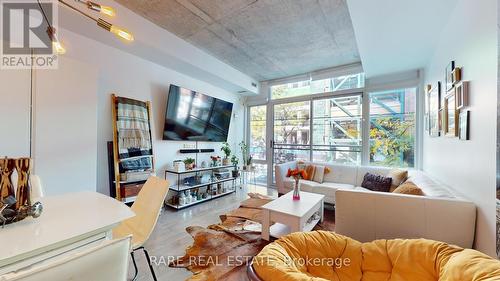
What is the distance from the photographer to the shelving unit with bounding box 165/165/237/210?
3678 mm

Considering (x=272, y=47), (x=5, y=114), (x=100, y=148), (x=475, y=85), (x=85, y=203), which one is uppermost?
(x=272, y=47)

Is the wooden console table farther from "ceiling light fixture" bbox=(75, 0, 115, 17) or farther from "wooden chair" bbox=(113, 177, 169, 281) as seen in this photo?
"ceiling light fixture" bbox=(75, 0, 115, 17)

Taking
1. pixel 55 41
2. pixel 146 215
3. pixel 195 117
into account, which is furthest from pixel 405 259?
pixel 195 117

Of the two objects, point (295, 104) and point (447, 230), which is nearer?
point (447, 230)

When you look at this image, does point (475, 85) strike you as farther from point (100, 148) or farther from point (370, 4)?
point (100, 148)

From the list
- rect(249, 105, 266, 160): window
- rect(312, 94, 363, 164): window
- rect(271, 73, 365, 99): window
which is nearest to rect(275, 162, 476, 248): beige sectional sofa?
rect(312, 94, 363, 164): window

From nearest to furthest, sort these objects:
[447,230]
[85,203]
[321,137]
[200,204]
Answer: [85,203]
[447,230]
[200,204]
[321,137]

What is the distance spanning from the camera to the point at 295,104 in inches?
205

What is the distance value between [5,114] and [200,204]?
278 cm

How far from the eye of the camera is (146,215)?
68.0 inches

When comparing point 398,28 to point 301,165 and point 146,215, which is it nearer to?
point 301,165

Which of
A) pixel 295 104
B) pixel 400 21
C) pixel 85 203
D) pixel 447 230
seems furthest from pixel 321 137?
pixel 85 203

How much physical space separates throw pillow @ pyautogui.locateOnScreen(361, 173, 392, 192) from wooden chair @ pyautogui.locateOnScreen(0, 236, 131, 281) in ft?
11.9

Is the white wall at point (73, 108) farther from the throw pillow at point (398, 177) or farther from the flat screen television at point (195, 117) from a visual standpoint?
the throw pillow at point (398, 177)
